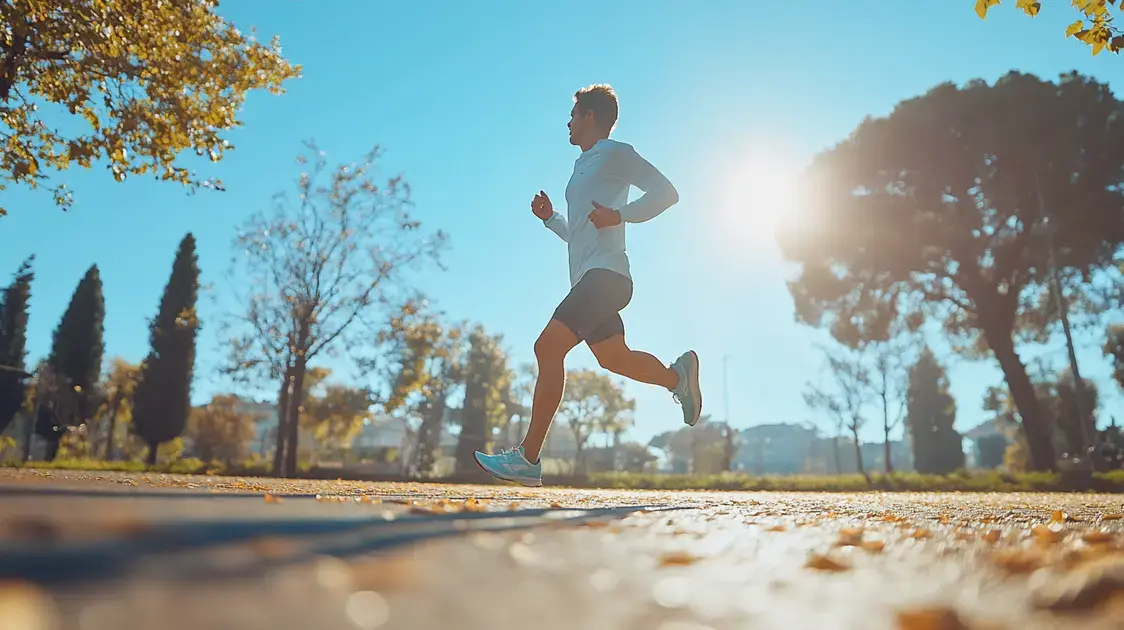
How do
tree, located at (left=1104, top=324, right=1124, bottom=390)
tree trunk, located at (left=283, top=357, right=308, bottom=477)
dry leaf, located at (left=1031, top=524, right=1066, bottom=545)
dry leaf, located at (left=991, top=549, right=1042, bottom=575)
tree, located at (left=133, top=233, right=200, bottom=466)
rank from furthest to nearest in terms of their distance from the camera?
tree, located at (left=133, top=233, right=200, bottom=466)
tree, located at (left=1104, top=324, right=1124, bottom=390)
tree trunk, located at (left=283, top=357, right=308, bottom=477)
dry leaf, located at (left=1031, top=524, right=1066, bottom=545)
dry leaf, located at (left=991, top=549, right=1042, bottom=575)

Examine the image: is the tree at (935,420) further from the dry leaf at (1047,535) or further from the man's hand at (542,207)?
the dry leaf at (1047,535)

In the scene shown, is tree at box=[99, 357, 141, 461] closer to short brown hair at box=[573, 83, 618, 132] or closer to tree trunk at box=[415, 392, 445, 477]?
tree trunk at box=[415, 392, 445, 477]

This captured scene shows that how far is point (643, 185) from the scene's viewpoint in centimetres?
429

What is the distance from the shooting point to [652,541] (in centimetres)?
182

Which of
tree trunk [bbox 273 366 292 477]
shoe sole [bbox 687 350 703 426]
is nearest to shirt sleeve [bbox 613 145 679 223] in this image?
shoe sole [bbox 687 350 703 426]

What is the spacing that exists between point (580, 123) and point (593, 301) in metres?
1.40

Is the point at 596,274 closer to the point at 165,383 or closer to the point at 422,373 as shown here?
the point at 422,373

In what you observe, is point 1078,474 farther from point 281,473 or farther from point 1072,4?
point 281,473

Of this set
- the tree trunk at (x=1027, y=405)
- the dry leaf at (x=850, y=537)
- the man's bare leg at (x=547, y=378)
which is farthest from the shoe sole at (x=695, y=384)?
the tree trunk at (x=1027, y=405)

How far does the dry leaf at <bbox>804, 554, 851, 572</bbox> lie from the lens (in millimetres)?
1358

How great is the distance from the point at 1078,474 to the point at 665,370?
697 inches

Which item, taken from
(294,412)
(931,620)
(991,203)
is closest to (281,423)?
(294,412)

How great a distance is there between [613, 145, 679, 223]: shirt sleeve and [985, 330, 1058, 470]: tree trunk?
2193 cm

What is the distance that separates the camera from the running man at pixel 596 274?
387cm
